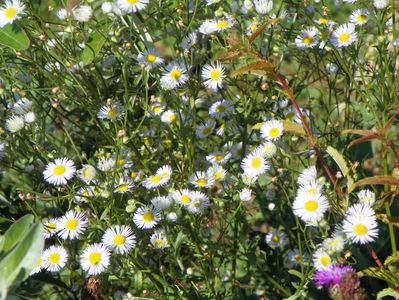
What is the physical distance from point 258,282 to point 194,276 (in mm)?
293

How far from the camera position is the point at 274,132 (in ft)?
6.10

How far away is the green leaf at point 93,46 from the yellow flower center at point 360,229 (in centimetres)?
78

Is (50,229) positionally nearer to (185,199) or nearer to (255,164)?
(185,199)

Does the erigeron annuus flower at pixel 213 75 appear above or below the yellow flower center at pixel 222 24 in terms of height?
below

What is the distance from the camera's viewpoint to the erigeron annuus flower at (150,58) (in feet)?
6.45

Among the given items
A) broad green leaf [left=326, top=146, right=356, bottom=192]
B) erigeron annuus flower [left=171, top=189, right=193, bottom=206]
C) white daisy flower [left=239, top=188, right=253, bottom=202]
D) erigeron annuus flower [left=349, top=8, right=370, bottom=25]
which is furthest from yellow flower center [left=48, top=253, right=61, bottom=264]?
erigeron annuus flower [left=349, top=8, right=370, bottom=25]

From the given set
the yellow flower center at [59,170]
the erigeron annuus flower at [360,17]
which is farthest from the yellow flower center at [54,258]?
the erigeron annuus flower at [360,17]

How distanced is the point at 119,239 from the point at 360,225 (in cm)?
58

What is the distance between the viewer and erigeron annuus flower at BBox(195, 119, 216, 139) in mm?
2121

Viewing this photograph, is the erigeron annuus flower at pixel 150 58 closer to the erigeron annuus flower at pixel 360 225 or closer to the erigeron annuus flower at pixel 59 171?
the erigeron annuus flower at pixel 59 171

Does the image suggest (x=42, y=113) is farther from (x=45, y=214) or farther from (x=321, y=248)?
(x=321, y=248)

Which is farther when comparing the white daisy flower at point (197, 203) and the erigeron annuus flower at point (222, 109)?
the erigeron annuus flower at point (222, 109)

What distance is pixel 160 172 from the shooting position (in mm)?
1958

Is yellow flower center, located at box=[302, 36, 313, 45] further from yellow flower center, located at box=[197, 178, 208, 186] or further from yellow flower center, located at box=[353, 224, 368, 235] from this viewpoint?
yellow flower center, located at box=[353, 224, 368, 235]
